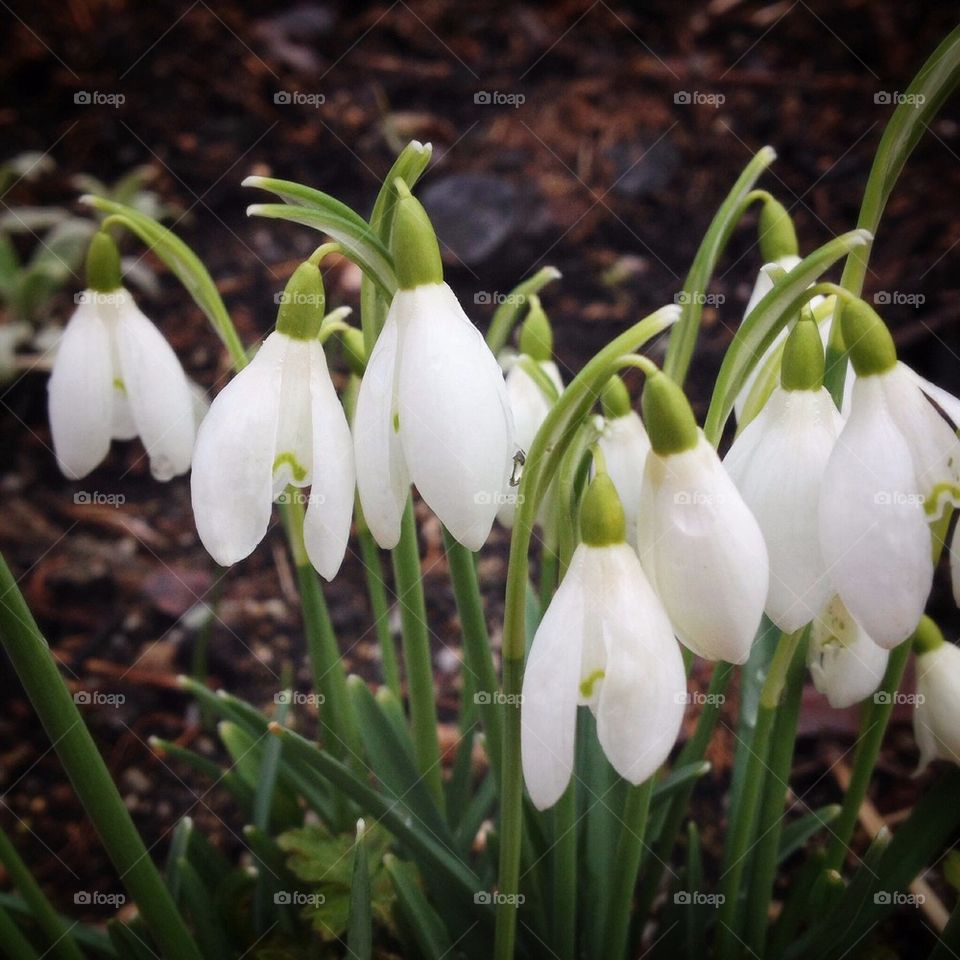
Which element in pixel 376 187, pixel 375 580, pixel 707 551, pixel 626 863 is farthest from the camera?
pixel 376 187

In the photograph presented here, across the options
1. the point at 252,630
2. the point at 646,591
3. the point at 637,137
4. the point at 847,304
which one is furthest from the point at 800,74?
the point at 646,591

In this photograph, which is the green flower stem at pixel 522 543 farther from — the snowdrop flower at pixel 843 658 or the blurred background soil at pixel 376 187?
the blurred background soil at pixel 376 187

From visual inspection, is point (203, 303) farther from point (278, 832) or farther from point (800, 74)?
point (800, 74)

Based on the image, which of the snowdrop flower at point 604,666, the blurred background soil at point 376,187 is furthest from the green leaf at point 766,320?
the blurred background soil at point 376,187

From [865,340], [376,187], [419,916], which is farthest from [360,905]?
[376,187]

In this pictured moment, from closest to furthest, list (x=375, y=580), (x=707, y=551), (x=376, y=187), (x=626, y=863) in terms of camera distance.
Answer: (x=707, y=551)
(x=626, y=863)
(x=375, y=580)
(x=376, y=187)

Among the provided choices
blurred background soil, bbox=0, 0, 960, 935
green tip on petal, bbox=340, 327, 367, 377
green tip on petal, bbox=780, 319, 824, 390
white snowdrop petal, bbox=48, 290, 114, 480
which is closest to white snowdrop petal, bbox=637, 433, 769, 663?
green tip on petal, bbox=780, 319, 824, 390

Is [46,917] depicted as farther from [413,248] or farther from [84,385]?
[413,248]

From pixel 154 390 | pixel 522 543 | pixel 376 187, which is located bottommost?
pixel 522 543
